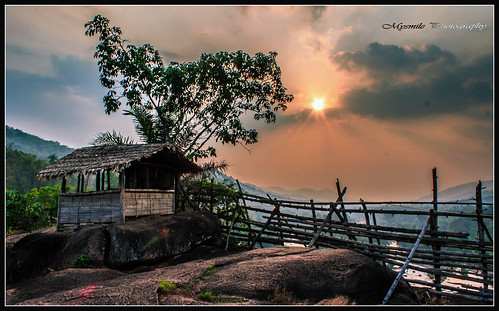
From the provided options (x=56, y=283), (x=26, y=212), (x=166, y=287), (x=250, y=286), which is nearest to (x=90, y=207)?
(x=56, y=283)

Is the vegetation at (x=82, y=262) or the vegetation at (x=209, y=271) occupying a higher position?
the vegetation at (x=209, y=271)

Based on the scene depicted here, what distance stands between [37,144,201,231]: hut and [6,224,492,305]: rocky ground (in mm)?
3682

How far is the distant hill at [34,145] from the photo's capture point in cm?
12431

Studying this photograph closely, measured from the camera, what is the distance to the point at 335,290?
16.6ft

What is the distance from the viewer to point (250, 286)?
4996 mm

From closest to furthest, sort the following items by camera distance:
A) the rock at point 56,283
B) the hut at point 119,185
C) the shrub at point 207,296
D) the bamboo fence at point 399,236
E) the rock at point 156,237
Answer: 1. the shrub at point 207,296
2. the rock at point 56,283
3. the bamboo fence at point 399,236
4. the rock at point 156,237
5. the hut at point 119,185

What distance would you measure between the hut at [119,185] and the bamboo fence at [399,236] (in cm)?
150

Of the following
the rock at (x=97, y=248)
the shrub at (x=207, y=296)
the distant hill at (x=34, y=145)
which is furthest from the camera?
the distant hill at (x=34, y=145)

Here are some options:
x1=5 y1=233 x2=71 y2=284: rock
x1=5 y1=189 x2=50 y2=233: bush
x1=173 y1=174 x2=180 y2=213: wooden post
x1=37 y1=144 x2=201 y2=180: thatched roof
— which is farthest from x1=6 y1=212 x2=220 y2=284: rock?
x1=5 y1=189 x2=50 y2=233: bush

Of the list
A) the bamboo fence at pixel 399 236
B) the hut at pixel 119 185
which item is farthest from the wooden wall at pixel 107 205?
the bamboo fence at pixel 399 236

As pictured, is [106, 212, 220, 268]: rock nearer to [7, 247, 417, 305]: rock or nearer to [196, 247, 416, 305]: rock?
[7, 247, 417, 305]: rock

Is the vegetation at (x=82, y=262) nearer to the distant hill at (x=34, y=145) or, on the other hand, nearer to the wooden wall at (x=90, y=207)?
the wooden wall at (x=90, y=207)
